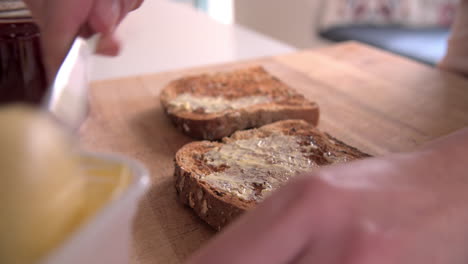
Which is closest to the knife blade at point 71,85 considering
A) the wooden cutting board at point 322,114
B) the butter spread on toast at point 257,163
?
the wooden cutting board at point 322,114

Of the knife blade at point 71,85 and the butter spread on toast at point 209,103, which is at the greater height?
the knife blade at point 71,85

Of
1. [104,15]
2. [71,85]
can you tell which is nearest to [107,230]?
[71,85]

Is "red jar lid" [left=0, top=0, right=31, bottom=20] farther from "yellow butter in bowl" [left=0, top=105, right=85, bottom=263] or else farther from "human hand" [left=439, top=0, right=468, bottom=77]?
"human hand" [left=439, top=0, right=468, bottom=77]

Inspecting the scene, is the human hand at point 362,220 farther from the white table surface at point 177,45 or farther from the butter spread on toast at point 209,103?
the white table surface at point 177,45

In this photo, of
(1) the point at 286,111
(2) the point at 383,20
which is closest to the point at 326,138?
(1) the point at 286,111

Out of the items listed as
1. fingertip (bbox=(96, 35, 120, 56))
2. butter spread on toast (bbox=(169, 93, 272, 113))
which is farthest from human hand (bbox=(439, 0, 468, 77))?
fingertip (bbox=(96, 35, 120, 56))

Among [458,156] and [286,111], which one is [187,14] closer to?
[286,111]
